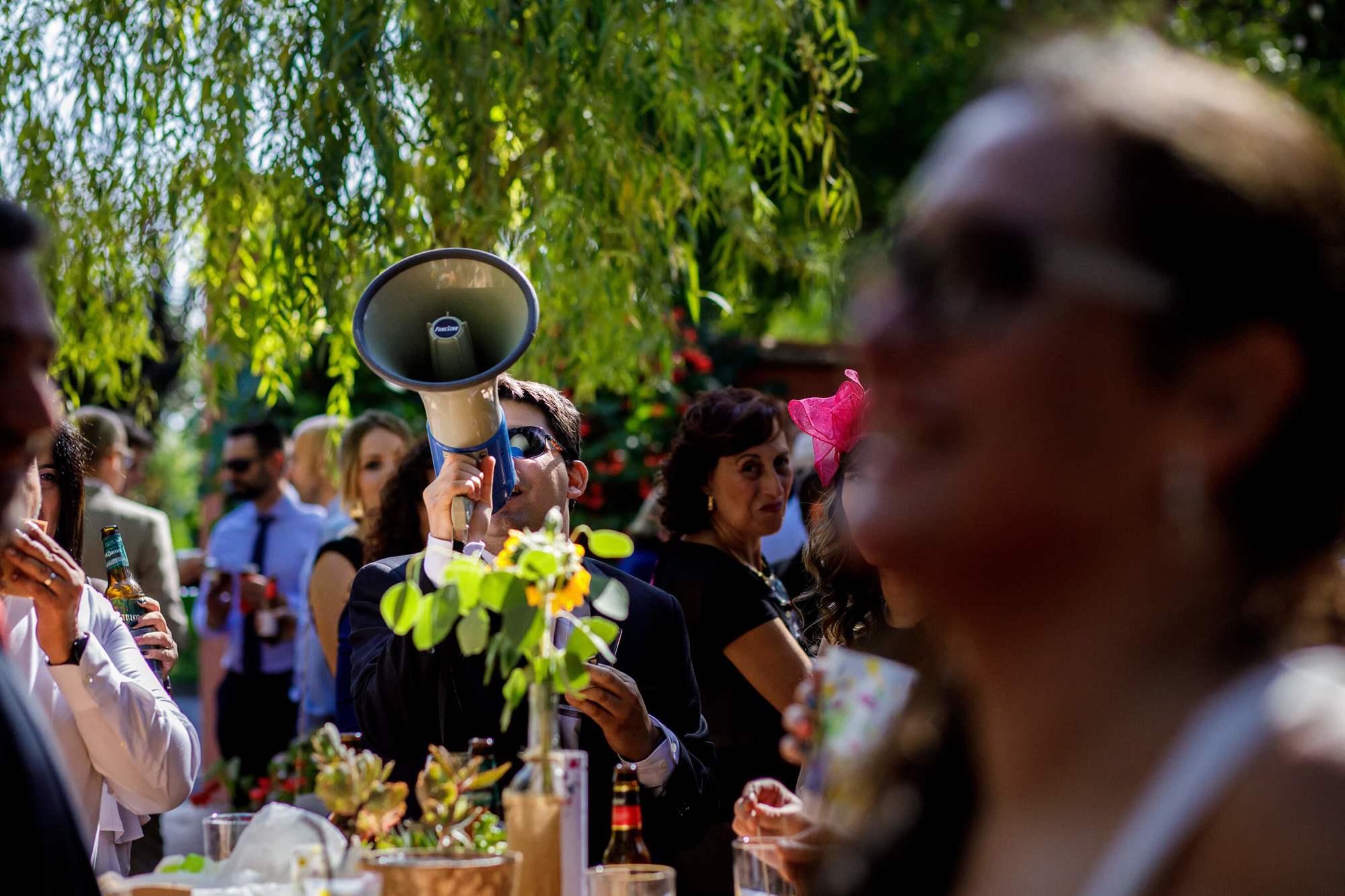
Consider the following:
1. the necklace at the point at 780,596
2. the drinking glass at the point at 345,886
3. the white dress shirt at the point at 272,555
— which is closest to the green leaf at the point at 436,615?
the drinking glass at the point at 345,886

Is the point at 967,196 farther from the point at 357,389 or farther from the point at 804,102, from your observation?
the point at 357,389

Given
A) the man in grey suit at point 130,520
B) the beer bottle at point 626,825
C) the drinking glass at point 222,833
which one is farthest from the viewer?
the man in grey suit at point 130,520

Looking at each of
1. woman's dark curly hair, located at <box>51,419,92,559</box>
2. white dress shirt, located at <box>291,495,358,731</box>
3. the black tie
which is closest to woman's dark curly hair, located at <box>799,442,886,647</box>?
woman's dark curly hair, located at <box>51,419,92,559</box>

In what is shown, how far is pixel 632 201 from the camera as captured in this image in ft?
13.3

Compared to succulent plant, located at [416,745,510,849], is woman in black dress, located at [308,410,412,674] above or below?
above

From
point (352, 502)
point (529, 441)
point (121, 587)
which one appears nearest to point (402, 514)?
point (121, 587)

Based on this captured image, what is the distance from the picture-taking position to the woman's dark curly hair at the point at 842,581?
2.74m

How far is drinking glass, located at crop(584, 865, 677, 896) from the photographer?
159 centimetres

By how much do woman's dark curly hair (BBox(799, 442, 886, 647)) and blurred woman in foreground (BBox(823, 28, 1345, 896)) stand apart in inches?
72.1

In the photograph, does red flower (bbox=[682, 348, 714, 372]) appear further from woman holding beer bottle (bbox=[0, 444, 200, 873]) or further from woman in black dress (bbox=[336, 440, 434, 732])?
woman holding beer bottle (bbox=[0, 444, 200, 873])

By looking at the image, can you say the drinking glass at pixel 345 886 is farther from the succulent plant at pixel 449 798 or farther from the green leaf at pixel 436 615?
the green leaf at pixel 436 615

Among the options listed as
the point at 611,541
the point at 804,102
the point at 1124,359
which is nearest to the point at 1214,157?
the point at 1124,359

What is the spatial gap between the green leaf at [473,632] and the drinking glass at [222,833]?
0.40m

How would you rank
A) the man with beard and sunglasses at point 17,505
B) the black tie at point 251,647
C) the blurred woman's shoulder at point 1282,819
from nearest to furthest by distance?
the blurred woman's shoulder at point 1282,819 → the man with beard and sunglasses at point 17,505 → the black tie at point 251,647
